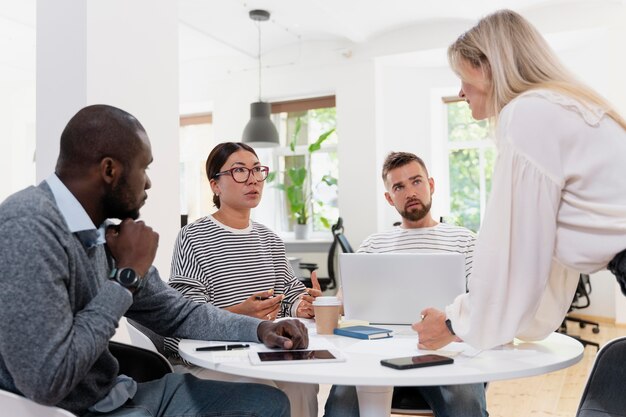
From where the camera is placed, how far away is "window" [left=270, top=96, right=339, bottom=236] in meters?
7.43

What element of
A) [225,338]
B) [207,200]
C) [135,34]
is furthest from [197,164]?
[225,338]

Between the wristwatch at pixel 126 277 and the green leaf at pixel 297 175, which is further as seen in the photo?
the green leaf at pixel 297 175

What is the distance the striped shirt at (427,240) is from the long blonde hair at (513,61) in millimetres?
1054

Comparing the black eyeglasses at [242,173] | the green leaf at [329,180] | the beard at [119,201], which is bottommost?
the beard at [119,201]

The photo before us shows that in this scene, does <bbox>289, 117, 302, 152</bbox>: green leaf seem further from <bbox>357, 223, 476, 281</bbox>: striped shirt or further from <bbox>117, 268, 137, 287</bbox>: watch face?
<bbox>117, 268, 137, 287</bbox>: watch face

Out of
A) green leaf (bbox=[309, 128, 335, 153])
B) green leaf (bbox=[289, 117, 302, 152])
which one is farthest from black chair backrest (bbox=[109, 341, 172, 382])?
green leaf (bbox=[289, 117, 302, 152])

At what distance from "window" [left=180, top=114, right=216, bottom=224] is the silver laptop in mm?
6770

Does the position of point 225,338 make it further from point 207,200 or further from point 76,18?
point 207,200

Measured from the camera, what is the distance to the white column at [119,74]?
9.10 feet

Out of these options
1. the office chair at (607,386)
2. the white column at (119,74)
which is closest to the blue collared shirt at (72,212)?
the office chair at (607,386)

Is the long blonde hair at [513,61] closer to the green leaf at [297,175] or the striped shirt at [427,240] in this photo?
the striped shirt at [427,240]

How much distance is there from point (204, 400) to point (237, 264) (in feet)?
2.39

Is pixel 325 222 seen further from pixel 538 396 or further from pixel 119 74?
pixel 119 74

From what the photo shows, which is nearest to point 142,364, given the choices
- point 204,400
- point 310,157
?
point 204,400
